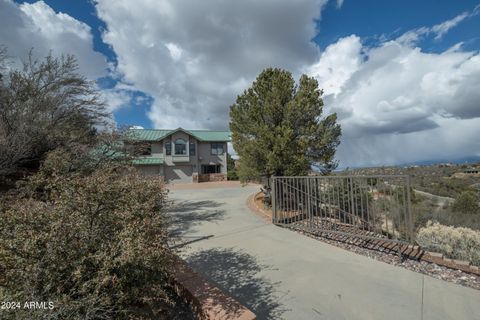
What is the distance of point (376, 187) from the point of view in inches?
220

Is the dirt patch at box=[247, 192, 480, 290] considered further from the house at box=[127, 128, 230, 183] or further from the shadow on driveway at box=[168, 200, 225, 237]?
the house at box=[127, 128, 230, 183]

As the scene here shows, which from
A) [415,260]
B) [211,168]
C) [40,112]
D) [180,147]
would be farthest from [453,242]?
[211,168]

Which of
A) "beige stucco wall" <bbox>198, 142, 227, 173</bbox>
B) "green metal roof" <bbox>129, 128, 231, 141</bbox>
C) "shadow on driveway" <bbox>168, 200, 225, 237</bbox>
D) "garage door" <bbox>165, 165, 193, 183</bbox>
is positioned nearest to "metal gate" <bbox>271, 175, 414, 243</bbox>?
"shadow on driveway" <bbox>168, 200, 225, 237</bbox>

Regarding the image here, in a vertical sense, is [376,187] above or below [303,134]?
below

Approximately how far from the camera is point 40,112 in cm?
836

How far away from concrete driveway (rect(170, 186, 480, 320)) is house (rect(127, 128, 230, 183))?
22.5 metres

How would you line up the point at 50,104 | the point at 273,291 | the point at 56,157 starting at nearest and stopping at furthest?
the point at 273,291, the point at 56,157, the point at 50,104

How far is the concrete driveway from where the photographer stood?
3.27 metres

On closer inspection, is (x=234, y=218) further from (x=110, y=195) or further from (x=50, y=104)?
(x=50, y=104)

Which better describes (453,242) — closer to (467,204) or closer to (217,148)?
(467,204)

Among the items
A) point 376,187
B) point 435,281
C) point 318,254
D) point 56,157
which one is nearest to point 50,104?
point 56,157

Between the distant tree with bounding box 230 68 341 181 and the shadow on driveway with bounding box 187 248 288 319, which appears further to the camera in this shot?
the distant tree with bounding box 230 68 341 181

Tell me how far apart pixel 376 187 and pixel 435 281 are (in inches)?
83.4

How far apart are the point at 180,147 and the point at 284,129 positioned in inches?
834
